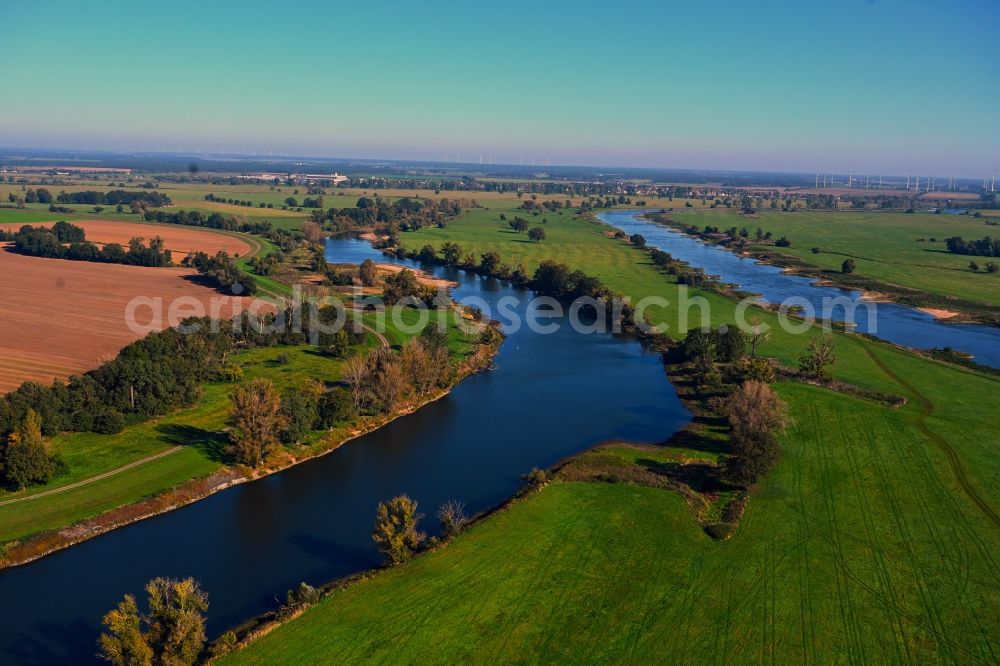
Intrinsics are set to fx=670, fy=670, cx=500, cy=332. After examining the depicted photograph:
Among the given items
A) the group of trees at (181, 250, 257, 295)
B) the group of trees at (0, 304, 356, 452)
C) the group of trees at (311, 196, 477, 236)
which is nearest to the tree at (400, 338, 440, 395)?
the group of trees at (0, 304, 356, 452)

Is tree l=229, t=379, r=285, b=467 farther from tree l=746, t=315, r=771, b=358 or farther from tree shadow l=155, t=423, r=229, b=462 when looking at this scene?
Result: tree l=746, t=315, r=771, b=358

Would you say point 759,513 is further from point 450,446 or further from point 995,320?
point 995,320

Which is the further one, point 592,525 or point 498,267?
point 498,267

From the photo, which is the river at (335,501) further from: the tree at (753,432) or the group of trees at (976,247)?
the group of trees at (976,247)

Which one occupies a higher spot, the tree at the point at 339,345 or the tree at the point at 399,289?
the tree at the point at 399,289

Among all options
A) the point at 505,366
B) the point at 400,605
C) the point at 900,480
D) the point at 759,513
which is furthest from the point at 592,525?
the point at 505,366

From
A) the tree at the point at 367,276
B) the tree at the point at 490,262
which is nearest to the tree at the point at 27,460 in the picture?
the tree at the point at 367,276

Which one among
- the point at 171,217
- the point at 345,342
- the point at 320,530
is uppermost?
the point at 171,217
